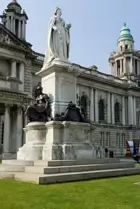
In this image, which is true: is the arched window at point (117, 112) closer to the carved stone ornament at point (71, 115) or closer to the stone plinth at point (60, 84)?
the stone plinth at point (60, 84)

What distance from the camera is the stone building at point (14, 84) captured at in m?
32.4

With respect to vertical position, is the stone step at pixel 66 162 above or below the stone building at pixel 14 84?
below

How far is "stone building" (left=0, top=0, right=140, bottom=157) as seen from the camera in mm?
33250

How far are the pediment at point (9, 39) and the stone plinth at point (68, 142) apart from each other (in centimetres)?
2505

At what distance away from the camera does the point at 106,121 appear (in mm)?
52688

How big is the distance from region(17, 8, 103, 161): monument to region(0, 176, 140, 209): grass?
9.74ft

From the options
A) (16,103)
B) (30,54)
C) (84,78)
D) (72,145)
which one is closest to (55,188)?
(72,145)

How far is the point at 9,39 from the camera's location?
116 ft

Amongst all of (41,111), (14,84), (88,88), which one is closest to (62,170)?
(41,111)

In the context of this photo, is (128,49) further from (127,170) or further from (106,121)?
(127,170)

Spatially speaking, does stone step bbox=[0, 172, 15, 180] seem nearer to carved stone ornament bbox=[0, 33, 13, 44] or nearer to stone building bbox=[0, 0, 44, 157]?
stone building bbox=[0, 0, 44, 157]

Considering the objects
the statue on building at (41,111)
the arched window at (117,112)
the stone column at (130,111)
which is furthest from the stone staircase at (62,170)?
the stone column at (130,111)

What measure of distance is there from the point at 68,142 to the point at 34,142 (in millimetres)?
1657

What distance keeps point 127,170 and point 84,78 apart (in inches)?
1511
